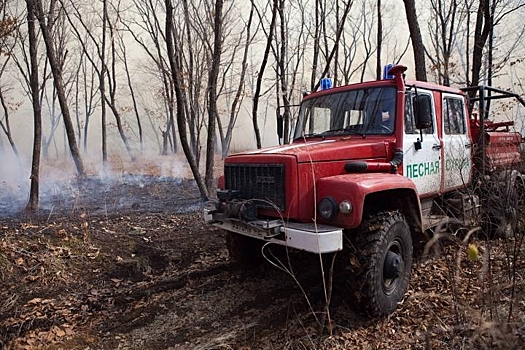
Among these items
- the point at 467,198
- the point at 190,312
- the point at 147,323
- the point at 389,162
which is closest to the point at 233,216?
the point at 190,312

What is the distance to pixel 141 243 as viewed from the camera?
624cm

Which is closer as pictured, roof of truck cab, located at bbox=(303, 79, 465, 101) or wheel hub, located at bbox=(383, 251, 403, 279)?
wheel hub, located at bbox=(383, 251, 403, 279)

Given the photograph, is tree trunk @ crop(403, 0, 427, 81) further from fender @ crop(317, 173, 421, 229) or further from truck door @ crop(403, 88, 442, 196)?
fender @ crop(317, 173, 421, 229)

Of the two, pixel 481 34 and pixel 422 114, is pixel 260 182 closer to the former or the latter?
pixel 422 114

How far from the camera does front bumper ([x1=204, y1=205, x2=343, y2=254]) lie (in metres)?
3.50

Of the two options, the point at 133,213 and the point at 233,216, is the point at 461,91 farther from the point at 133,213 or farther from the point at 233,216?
the point at 133,213

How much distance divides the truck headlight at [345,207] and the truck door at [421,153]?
1366 millimetres

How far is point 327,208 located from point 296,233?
437 mm

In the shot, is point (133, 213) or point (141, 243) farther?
point (133, 213)

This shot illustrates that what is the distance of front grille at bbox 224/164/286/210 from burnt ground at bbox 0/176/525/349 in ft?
3.05

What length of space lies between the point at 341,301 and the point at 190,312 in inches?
66.8

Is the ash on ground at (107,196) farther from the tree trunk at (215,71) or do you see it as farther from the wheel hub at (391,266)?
the wheel hub at (391,266)

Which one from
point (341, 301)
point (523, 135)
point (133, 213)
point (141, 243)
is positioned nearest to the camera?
point (341, 301)

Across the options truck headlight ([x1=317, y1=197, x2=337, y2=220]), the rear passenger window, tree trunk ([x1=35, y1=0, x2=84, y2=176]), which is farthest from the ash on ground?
the rear passenger window
